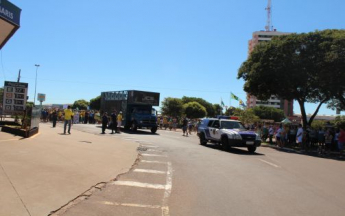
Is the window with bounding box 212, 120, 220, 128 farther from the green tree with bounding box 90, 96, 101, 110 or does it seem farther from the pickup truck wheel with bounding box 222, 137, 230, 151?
the green tree with bounding box 90, 96, 101, 110

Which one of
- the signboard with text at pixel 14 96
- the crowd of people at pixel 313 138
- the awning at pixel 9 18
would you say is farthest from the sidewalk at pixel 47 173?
the crowd of people at pixel 313 138

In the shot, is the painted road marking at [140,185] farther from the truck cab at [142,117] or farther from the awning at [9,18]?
the truck cab at [142,117]

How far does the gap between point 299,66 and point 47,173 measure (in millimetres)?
19692

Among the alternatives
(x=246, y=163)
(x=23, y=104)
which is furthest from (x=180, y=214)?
(x=23, y=104)

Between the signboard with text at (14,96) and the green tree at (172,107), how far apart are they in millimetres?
51281

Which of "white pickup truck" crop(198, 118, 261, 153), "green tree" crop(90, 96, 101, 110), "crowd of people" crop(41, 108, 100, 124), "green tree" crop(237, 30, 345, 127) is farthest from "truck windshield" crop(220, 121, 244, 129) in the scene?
"green tree" crop(90, 96, 101, 110)

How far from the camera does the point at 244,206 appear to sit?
267 inches

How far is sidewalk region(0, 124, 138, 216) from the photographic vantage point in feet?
19.7

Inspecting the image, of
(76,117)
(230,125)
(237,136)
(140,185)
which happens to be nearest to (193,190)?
(140,185)

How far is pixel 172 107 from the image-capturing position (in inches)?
2916

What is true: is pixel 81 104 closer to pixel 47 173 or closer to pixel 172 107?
pixel 172 107

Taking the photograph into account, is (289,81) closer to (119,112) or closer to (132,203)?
(119,112)

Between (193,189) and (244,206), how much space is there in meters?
1.64

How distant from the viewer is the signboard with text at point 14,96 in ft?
73.6
